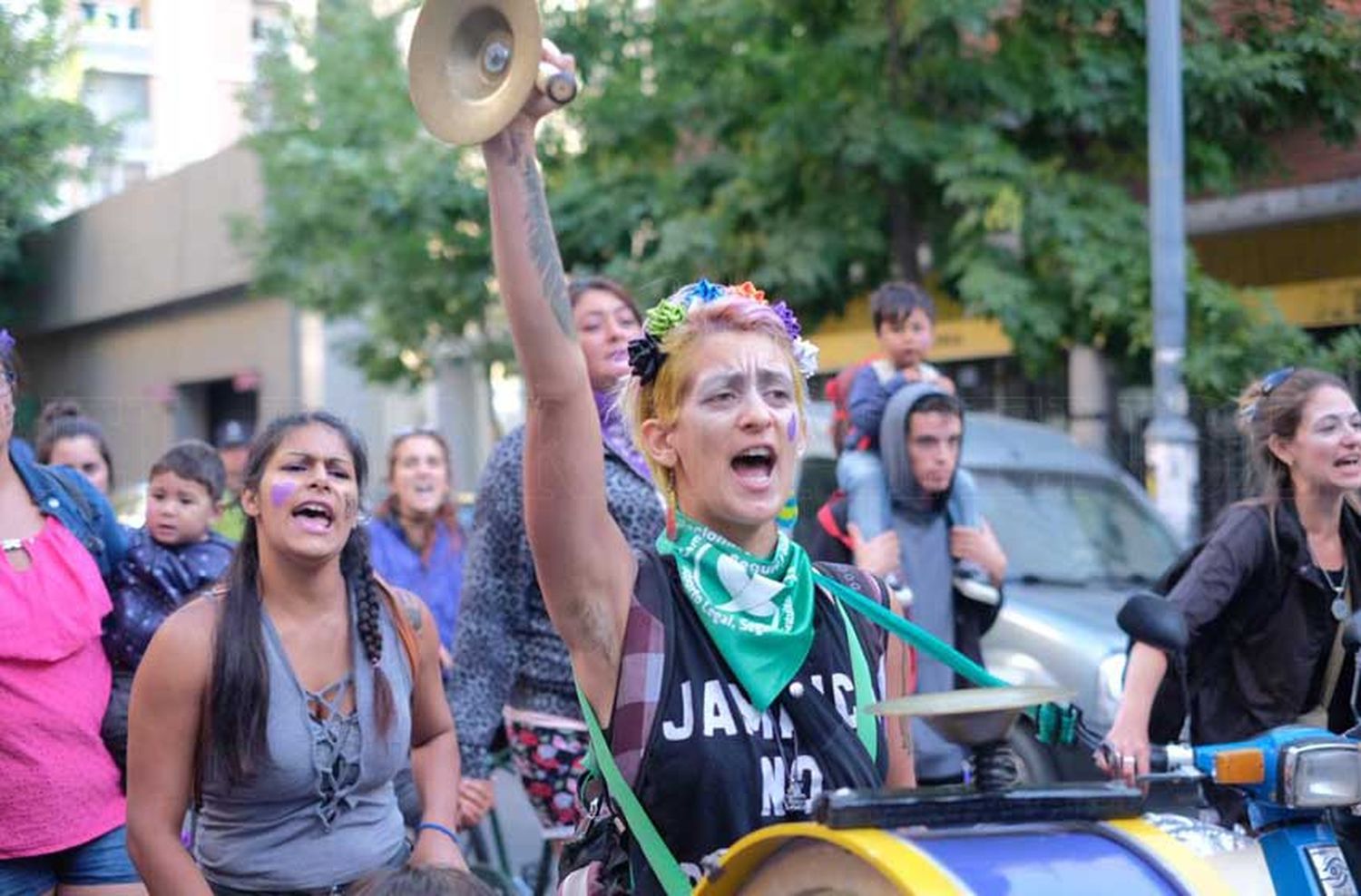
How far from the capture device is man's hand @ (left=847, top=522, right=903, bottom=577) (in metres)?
5.76

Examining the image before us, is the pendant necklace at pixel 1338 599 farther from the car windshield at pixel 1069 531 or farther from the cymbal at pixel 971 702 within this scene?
the car windshield at pixel 1069 531

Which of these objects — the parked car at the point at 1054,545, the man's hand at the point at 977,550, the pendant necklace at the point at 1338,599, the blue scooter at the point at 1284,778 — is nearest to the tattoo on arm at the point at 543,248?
the blue scooter at the point at 1284,778

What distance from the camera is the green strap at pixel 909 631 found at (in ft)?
7.59

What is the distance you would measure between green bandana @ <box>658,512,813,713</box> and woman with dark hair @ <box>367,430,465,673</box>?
15.9ft

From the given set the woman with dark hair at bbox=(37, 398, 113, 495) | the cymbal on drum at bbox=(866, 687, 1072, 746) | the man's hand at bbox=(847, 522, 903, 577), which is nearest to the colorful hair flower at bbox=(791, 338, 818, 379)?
the cymbal on drum at bbox=(866, 687, 1072, 746)

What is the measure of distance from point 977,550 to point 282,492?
3.01 metres

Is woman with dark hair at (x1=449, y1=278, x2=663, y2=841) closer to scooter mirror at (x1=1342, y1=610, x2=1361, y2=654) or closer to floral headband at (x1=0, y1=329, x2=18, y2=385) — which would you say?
floral headband at (x1=0, y1=329, x2=18, y2=385)

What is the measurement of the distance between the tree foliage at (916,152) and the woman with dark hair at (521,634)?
580cm

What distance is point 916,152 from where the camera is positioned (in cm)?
1124

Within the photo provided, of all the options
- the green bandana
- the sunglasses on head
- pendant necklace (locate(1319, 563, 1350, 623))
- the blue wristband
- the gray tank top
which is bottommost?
the blue wristband

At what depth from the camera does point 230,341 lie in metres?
27.0

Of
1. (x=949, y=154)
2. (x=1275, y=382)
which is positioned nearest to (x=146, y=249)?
(x=949, y=154)

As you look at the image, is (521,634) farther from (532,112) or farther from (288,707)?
(532,112)

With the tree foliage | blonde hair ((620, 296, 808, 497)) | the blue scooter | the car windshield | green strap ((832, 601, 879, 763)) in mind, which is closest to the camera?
green strap ((832, 601, 879, 763))
